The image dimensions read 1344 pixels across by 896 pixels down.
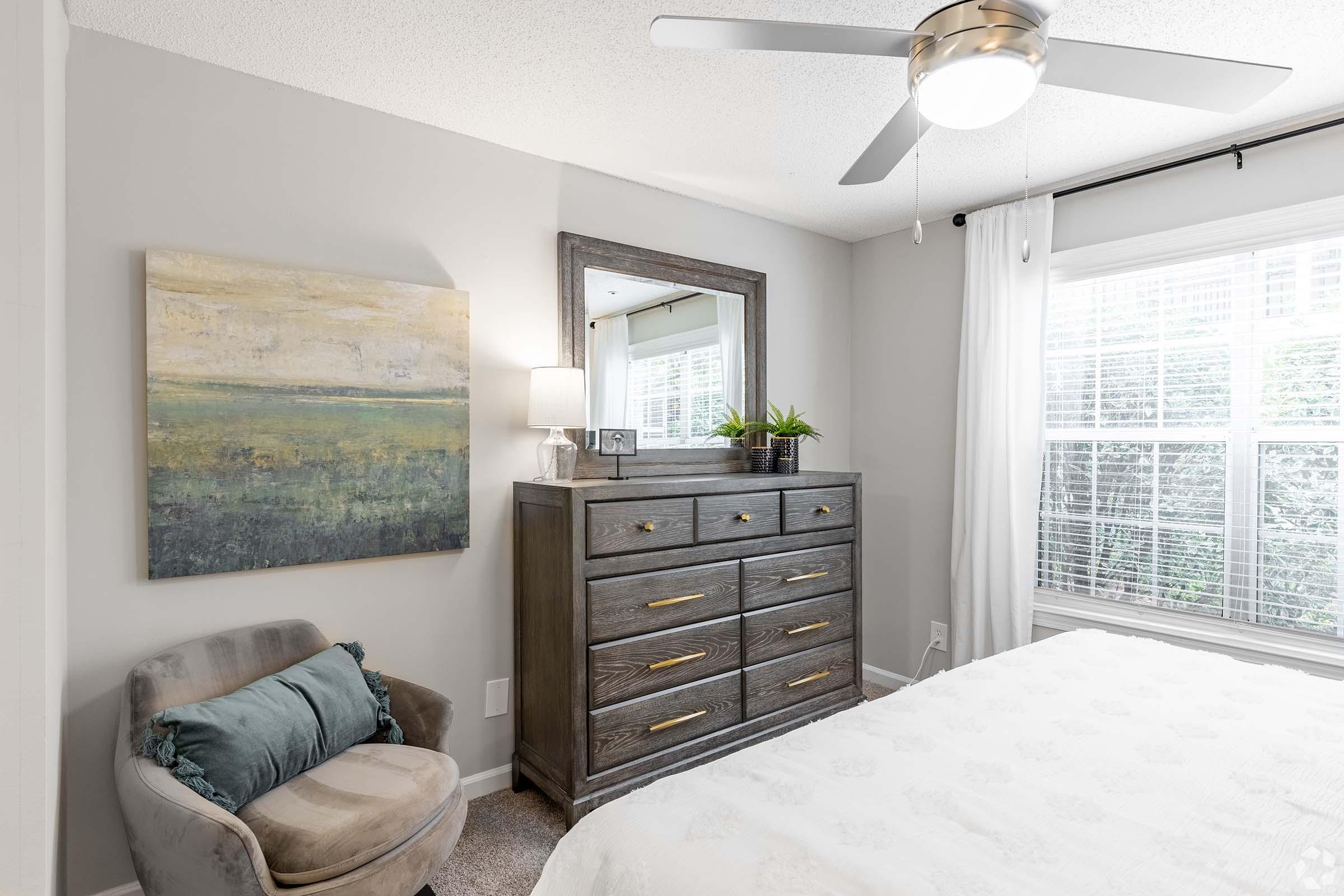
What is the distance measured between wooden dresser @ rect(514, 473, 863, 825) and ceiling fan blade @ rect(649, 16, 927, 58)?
146cm

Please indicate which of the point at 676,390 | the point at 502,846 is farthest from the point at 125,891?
the point at 676,390

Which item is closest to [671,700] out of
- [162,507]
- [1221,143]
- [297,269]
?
[162,507]

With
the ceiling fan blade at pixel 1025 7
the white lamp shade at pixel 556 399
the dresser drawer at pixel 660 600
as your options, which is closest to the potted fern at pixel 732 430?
the dresser drawer at pixel 660 600

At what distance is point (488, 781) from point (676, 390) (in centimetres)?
184

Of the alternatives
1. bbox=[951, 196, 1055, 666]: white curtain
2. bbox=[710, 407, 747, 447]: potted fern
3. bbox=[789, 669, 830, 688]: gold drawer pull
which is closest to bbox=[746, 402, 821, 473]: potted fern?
bbox=[710, 407, 747, 447]: potted fern

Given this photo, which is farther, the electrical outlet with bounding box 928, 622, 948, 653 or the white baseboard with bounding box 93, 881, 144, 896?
the electrical outlet with bounding box 928, 622, 948, 653

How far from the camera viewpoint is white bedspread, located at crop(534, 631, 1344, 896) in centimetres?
106

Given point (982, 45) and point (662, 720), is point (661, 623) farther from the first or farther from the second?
point (982, 45)

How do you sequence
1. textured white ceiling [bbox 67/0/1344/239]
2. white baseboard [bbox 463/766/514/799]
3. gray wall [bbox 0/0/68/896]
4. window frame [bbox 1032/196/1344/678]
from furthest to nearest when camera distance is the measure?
1. white baseboard [bbox 463/766/514/799]
2. window frame [bbox 1032/196/1344/678]
3. textured white ceiling [bbox 67/0/1344/239]
4. gray wall [bbox 0/0/68/896]

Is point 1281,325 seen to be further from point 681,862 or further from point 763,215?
point 681,862

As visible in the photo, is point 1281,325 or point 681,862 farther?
point 1281,325

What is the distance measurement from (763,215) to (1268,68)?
243cm

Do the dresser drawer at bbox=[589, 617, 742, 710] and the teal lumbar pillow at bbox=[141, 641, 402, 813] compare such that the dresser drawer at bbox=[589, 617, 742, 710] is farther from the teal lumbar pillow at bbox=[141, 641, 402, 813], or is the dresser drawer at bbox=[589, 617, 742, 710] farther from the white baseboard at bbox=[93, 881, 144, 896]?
the white baseboard at bbox=[93, 881, 144, 896]

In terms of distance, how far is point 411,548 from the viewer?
99.1 inches
